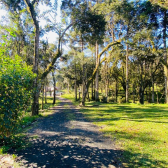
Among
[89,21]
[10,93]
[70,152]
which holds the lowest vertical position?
[70,152]

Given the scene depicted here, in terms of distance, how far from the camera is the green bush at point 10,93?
3.32 meters

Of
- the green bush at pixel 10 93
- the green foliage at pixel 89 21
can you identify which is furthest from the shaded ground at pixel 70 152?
the green foliage at pixel 89 21

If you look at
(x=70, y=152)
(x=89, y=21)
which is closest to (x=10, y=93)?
(x=70, y=152)

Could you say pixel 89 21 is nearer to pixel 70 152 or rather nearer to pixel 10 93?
pixel 10 93

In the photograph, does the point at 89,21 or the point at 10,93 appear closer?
the point at 10,93

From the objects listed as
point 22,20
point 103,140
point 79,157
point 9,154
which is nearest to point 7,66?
point 9,154

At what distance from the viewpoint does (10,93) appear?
3420 millimetres

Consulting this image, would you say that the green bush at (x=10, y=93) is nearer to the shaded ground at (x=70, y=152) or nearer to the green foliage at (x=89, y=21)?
the shaded ground at (x=70, y=152)

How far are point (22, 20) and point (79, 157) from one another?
15936 mm

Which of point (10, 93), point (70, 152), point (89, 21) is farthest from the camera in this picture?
point (89, 21)

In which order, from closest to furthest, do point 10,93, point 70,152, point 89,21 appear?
point 10,93
point 70,152
point 89,21

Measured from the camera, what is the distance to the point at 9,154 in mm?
3820

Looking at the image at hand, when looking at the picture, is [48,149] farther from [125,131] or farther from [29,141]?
[125,131]

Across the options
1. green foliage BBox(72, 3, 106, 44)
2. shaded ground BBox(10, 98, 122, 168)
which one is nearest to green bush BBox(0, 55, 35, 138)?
shaded ground BBox(10, 98, 122, 168)
